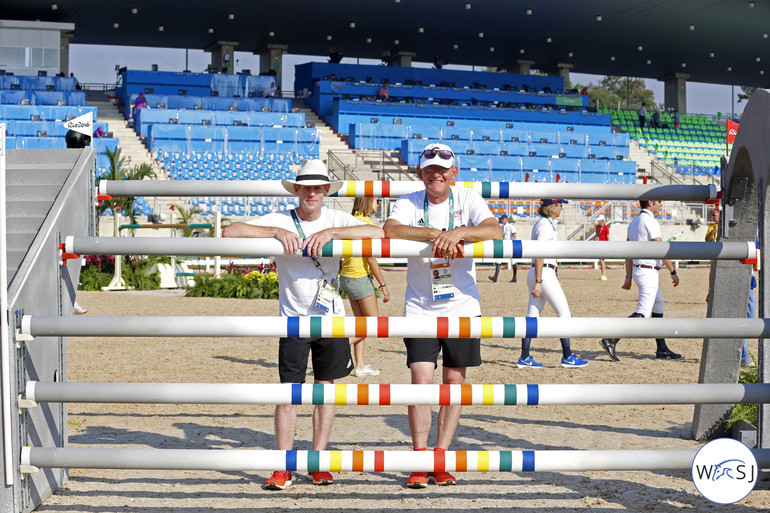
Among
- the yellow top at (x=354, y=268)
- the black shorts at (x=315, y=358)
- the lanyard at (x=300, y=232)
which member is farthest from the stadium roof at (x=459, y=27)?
the black shorts at (x=315, y=358)

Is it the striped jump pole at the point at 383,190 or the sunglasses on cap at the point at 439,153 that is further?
the sunglasses on cap at the point at 439,153

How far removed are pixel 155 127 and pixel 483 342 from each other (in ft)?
80.7

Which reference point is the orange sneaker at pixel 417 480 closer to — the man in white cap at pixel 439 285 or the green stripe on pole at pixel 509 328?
the man in white cap at pixel 439 285

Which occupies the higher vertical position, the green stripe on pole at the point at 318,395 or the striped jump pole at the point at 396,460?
the green stripe on pole at the point at 318,395

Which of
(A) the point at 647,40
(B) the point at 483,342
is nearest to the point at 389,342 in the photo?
(B) the point at 483,342

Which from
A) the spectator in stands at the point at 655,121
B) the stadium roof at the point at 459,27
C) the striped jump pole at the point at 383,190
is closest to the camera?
the striped jump pole at the point at 383,190

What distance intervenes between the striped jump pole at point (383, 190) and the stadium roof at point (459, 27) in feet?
121

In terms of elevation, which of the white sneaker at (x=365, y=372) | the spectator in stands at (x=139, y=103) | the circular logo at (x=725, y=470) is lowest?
the white sneaker at (x=365, y=372)

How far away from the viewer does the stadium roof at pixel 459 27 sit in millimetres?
40312

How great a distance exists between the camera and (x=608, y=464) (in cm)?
Answer: 375

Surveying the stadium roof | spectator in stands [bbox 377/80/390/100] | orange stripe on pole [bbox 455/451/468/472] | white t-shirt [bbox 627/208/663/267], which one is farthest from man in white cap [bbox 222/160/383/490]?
spectator in stands [bbox 377/80/390/100]

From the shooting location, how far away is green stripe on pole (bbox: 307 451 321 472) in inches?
147

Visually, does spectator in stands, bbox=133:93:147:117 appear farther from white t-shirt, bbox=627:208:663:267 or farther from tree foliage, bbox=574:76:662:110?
tree foliage, bbox=574:76:662:110

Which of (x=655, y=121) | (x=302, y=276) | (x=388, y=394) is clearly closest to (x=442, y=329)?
(x=388, y=394)
